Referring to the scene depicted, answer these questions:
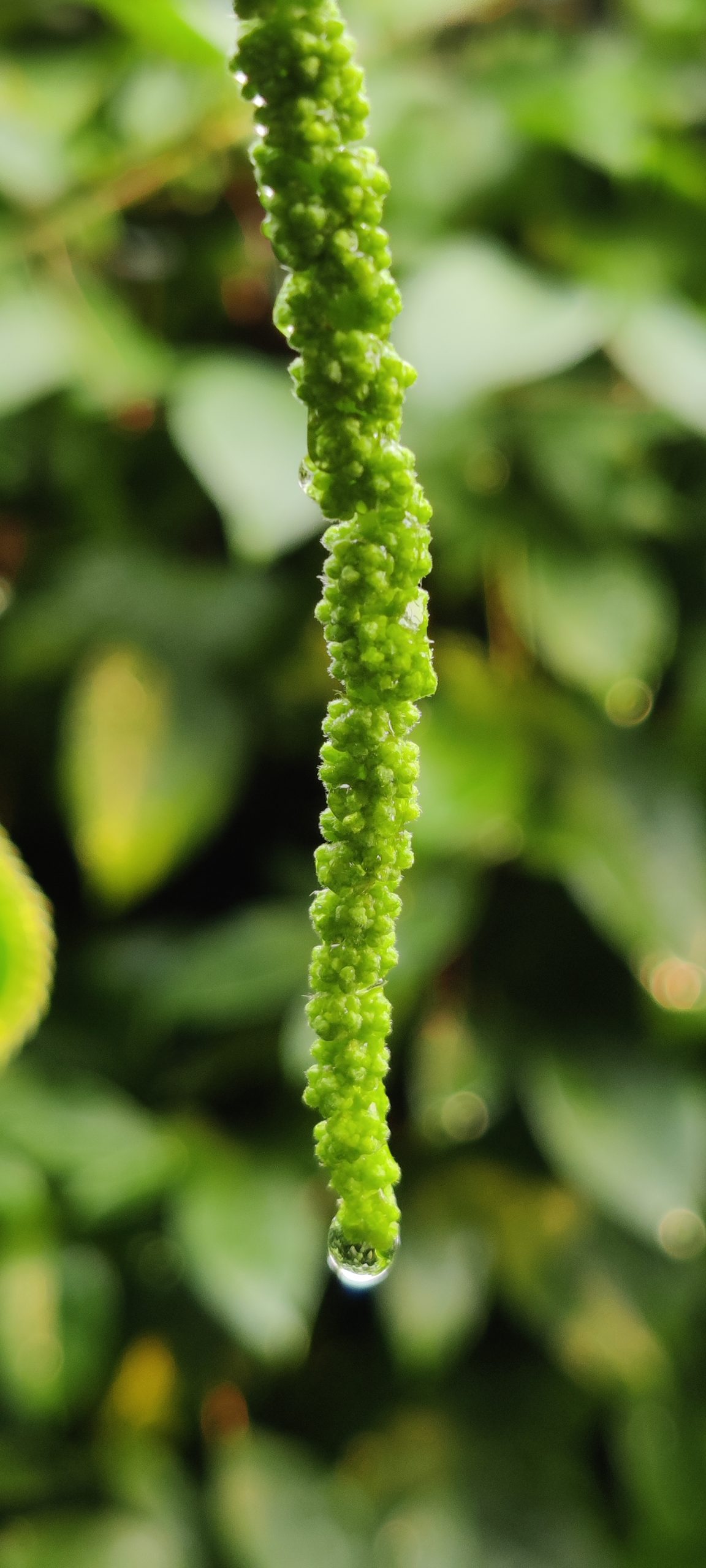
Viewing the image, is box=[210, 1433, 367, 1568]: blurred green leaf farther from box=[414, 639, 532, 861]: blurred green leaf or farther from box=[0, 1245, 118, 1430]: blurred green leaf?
box=[414, 639, 532, 861]: blurred green leaf

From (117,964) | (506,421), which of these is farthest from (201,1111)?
(506,421)

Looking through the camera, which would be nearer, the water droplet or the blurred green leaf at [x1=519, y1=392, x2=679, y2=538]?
the water droplet

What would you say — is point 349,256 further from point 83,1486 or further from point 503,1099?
point 83,1486

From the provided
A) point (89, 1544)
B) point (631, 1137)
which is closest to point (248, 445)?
point (631, 1137)

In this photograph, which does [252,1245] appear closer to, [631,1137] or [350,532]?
[631,1137]

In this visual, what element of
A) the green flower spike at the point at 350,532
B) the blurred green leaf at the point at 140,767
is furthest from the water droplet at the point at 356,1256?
the blurred green leaf at the point at 140,767

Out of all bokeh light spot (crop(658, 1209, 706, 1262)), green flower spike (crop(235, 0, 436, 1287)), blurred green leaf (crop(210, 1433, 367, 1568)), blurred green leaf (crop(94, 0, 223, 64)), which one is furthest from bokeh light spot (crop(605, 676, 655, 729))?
green flower spike (crop(235, 0, 436, 1287))
